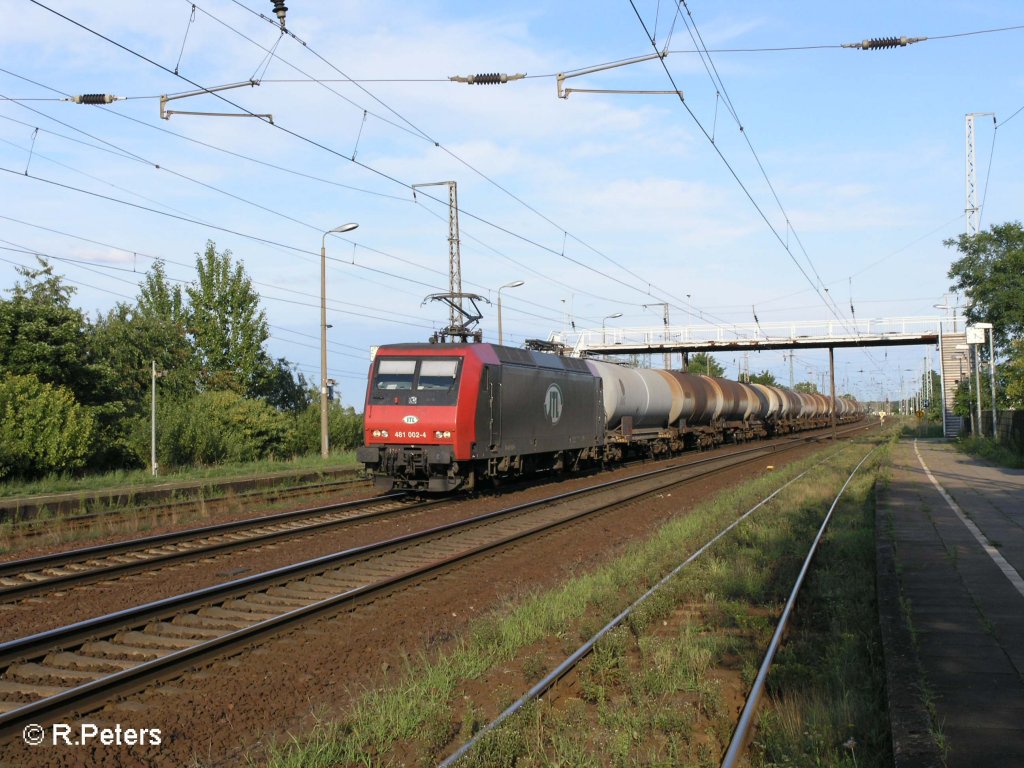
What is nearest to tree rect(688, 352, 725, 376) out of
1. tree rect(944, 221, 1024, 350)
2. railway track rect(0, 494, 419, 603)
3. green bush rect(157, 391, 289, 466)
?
tree rect(944, 221, 1024, 350)

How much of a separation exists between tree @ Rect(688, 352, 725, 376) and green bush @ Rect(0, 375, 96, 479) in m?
58.0

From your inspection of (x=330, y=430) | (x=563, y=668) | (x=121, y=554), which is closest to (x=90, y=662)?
(x=563, y=668)

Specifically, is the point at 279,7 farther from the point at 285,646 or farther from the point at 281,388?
the point at 281,388

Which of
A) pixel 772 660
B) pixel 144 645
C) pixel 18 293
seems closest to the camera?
pixel 772 660

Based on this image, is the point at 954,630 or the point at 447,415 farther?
the point at 447,415

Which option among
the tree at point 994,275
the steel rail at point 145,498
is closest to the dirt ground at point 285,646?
the steel rail at point 145,498

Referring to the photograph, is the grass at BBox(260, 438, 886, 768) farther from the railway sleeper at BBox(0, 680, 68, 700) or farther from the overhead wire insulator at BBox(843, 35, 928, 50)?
the overhead wire insulator at BBox(843, 35, 928, 50)

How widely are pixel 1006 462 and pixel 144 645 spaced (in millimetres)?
25035

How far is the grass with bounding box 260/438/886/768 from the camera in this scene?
16.4 feet

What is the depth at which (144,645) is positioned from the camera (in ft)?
23.2

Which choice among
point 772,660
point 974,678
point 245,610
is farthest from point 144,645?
point 974,678

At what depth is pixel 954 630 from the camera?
22.7 ft

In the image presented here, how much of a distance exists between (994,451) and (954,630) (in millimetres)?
24810

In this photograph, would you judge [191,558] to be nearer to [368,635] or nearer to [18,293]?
[368,635]
